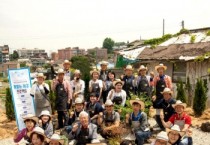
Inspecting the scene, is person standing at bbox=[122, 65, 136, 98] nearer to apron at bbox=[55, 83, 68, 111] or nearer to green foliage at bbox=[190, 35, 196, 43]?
apron at bbox=[55, 83, 68, 111]

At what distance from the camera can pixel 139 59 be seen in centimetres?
1667

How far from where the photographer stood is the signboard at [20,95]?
9.57 meters

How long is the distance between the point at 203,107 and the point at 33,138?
780 cm

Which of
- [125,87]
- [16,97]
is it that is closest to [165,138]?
[125,87]

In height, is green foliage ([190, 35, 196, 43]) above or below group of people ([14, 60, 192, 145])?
above

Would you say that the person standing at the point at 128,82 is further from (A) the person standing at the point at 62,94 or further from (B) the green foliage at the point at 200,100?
(B) the green foliage at the point at 200,100

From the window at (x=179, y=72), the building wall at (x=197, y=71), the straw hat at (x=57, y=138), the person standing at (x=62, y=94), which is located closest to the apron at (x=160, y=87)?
the person standing at (x=62, y=94)

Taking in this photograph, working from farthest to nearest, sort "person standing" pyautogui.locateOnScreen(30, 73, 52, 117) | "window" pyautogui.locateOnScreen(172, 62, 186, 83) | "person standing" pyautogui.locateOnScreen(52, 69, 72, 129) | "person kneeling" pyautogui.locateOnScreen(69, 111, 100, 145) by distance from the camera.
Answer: "window" pyautogui.locateOnScreen(172, 62, 186, 83) < "person standing" pyautogui.locateOnScreen(52, 69, 72, 129) < "person standing" pyautogui.locateOnScreen(30, 73, 52, 117) < "person kneeling" pyautogui.locateOnScreen(69, 111, 100, 145)

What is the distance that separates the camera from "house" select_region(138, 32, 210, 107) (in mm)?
14168

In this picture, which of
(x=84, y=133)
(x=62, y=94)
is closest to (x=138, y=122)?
(x=84, y=133)

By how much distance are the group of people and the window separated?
198 inches

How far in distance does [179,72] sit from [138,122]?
8593mm

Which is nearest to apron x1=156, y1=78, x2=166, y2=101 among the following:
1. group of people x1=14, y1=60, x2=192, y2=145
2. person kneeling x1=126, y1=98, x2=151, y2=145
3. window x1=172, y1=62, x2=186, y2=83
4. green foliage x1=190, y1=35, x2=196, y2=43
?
group of people x1=14, y1=60, x2=192, y2=145

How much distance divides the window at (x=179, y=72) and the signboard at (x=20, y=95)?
27.6 ft
